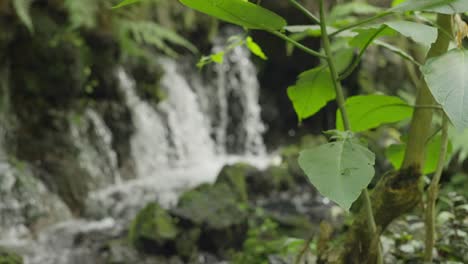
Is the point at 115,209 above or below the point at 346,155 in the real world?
below

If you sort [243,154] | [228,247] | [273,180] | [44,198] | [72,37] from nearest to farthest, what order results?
[228,247], [44,198], [72,37], [273,180], [243,154]

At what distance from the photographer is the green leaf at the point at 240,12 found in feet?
2.31

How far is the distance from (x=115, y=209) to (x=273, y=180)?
1726 mm

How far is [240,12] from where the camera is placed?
0.73 metres

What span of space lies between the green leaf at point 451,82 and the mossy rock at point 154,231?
2.68 meters

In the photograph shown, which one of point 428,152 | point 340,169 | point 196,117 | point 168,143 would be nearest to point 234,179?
point 168,143

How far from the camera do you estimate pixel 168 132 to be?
245 inches

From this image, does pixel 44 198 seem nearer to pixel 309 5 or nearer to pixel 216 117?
pixel 216 117

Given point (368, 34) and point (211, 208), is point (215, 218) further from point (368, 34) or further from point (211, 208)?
point (368, 34)

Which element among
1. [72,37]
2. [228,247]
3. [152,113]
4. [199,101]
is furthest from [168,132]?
[228,247]

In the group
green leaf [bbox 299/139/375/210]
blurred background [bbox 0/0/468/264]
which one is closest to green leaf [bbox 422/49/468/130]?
green leaf [bbox 299/139/375/210]

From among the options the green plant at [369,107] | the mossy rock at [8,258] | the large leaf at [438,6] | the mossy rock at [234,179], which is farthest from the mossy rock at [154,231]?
the large leaf at [438,6]

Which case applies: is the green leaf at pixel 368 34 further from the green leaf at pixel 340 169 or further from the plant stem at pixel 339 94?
the green leaf at pixel 340 169

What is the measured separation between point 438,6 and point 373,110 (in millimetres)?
329
